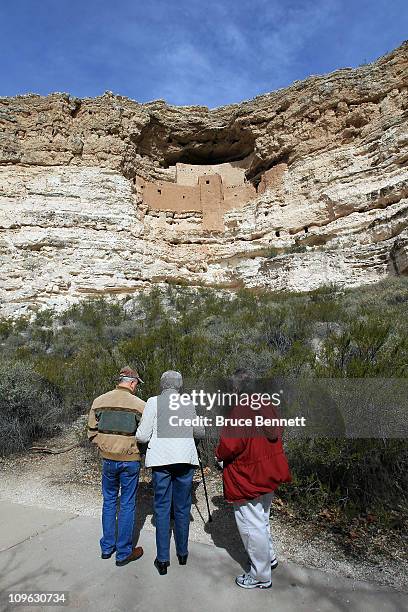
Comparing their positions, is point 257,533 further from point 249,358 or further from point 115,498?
point 249,358

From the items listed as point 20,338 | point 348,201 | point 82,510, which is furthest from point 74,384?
point 348,201

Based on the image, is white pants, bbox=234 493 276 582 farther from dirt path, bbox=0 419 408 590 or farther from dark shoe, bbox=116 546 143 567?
dark shoe, bbox=116 546 143 567

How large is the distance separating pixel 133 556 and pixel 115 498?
334 mm

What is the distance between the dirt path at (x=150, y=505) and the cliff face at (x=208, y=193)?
30.5 feet

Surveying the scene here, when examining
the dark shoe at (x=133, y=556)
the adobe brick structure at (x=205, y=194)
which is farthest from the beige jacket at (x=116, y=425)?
the adobe brick structure at (x=205, y=194)

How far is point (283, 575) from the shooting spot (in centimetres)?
210

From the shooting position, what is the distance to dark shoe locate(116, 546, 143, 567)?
2211 millimetres

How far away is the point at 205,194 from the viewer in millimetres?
17578

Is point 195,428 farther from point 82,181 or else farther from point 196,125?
point 196,125

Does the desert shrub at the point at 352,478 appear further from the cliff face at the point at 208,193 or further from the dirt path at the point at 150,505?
the cliff face at the point at 208,193

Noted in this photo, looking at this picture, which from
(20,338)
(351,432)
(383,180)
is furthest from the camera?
(383,180)

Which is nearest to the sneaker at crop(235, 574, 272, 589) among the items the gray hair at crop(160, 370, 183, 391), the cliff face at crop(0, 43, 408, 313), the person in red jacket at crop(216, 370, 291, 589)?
the person in red jacket at crop(216, 370, 291, 589)

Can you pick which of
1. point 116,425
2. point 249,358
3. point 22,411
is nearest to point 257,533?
point 116,425

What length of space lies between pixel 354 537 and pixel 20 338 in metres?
8.52
